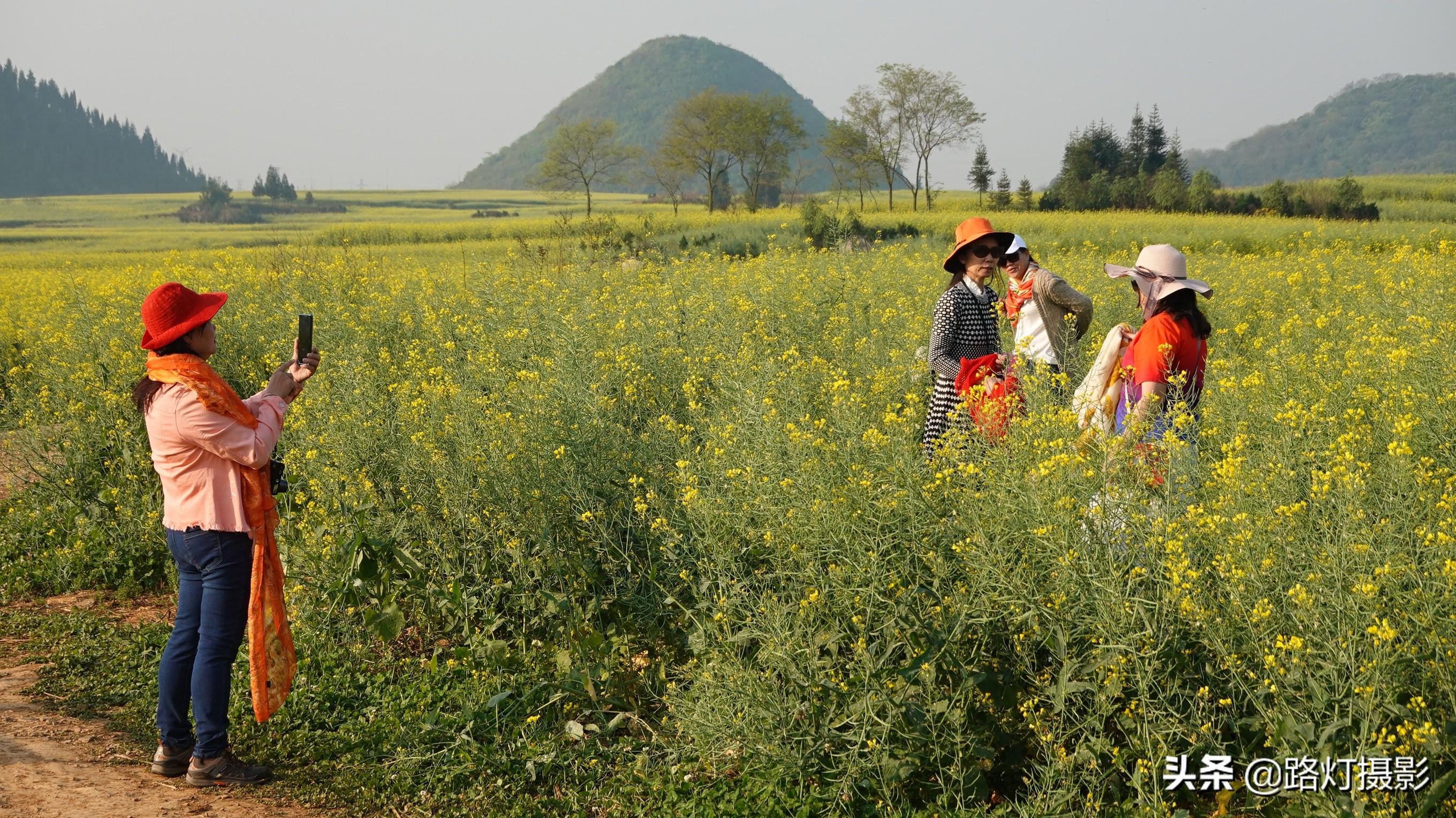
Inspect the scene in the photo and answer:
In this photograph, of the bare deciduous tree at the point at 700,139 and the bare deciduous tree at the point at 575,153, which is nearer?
the bare deciduous tree at the point at 700,139

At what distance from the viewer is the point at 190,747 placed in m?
3.69

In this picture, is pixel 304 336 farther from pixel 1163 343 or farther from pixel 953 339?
pixel 1163 343

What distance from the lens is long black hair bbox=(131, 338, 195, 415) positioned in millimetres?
3484

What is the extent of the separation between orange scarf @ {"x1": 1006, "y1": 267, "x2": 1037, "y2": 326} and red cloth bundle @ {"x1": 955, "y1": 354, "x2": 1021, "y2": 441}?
0.96ft

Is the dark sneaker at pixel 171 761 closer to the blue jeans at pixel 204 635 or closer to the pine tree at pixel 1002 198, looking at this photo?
the blue jeans at pixel 204 635

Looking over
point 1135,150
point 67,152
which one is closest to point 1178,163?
point 1135,150

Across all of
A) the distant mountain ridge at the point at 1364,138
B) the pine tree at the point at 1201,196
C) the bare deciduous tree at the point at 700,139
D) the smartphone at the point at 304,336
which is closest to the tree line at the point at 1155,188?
the pine tree at the point at 1201,196

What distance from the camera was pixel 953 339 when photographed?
4531 mm

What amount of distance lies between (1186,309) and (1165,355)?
28cm

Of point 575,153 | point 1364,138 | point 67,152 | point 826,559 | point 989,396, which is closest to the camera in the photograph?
point 826,559

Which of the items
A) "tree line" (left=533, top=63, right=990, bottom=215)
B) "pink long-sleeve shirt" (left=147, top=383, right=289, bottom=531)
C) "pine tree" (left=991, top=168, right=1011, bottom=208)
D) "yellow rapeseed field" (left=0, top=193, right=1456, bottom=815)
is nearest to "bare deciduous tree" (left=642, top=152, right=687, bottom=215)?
"tree line" (left=533, top=63, right=990, bottom=215)

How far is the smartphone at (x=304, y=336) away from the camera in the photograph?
12.1ft

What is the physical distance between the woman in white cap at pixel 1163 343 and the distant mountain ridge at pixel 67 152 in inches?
5941

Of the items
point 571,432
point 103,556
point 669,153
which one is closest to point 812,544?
point 571,432
